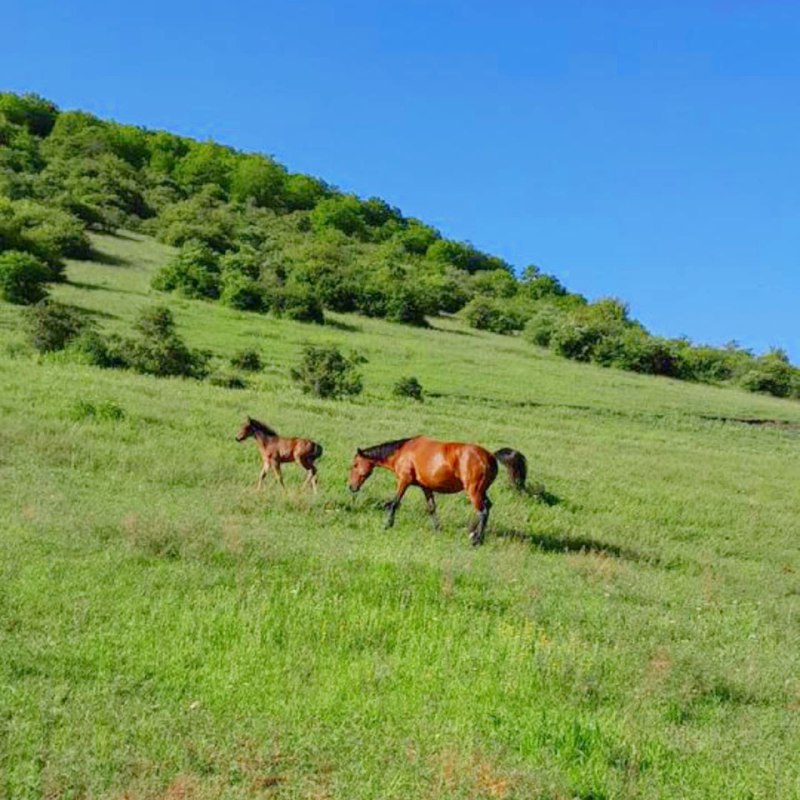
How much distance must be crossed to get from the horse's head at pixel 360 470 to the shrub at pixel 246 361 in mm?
21422

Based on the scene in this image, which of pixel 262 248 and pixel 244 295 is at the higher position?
pixel 262 248

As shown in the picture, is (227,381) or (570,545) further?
(227,381)

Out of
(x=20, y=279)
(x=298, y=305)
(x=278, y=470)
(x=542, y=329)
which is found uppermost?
(x=542, y=329)

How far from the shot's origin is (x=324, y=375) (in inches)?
1398

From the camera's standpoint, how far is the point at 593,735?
7551 millimetres

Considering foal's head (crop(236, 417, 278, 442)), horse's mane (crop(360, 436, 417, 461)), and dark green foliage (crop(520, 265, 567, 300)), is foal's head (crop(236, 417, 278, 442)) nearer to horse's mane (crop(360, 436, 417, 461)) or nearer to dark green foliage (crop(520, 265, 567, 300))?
horse's mane (crop(360, 436, 417, 461))

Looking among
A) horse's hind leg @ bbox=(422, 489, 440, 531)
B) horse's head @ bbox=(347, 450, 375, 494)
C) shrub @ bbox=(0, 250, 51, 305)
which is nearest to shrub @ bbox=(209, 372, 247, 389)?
shrub @ bbox=(0, 250, 51, 305)

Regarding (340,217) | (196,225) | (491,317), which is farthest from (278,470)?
(340,217)

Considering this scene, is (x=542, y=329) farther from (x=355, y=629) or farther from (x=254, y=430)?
(x=355, y=629)

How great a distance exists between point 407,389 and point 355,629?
1118 inches

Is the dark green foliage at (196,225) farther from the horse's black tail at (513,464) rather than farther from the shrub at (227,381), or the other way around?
the horse's black tail at (513,464)

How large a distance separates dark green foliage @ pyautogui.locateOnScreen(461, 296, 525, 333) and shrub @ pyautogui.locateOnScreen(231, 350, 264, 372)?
120ft

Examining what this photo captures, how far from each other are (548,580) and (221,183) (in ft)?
398

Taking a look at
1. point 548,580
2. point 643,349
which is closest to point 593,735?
point 548,580
